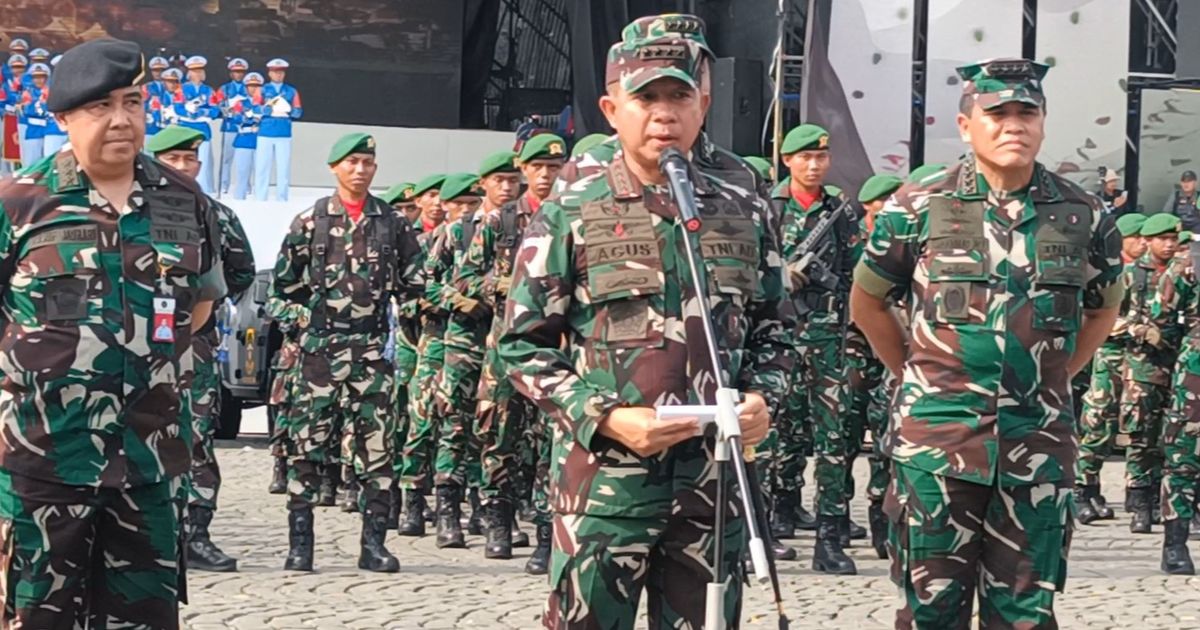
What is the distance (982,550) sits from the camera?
6688 millimetres

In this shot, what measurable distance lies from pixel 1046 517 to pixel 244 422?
1834 cm

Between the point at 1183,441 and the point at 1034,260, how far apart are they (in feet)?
19.8

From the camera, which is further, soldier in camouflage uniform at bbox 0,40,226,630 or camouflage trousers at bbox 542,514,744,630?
soldier in camouflage uniform at bbox 0,40,226,630

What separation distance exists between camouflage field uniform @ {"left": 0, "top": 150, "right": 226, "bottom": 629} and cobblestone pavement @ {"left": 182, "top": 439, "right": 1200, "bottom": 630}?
126 inches

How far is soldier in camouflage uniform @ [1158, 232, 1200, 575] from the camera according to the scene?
11922mm

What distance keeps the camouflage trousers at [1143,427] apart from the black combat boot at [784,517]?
2.48m

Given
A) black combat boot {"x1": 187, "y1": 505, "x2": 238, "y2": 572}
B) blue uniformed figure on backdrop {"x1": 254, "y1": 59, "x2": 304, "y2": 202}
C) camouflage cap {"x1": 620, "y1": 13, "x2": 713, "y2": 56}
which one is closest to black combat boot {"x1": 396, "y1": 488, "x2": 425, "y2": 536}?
black combat boot {"x1": 187, "y1": 505, "x2": 238, "y2": 572}

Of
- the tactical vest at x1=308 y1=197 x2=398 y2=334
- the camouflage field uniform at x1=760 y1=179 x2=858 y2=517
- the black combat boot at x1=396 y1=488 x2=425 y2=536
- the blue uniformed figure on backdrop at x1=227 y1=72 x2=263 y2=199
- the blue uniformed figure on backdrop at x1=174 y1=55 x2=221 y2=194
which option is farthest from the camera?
the blue uniformed figure on backdrop at x1=174 y1=55 x2=221 y2=194

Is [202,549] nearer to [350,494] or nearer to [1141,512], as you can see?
[350,494]

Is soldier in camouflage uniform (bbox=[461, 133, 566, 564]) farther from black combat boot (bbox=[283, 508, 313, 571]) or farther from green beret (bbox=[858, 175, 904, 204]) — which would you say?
green beret (bbox=[858, 175, 904, 204])

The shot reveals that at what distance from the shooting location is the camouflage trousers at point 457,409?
12.7 metres

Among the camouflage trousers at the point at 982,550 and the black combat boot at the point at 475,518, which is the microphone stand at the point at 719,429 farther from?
the black combat boot at the point at 475,518

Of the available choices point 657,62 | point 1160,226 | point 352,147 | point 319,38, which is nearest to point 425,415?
point 352,147

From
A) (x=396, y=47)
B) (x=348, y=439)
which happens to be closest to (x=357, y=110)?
(x=396, y=47)
